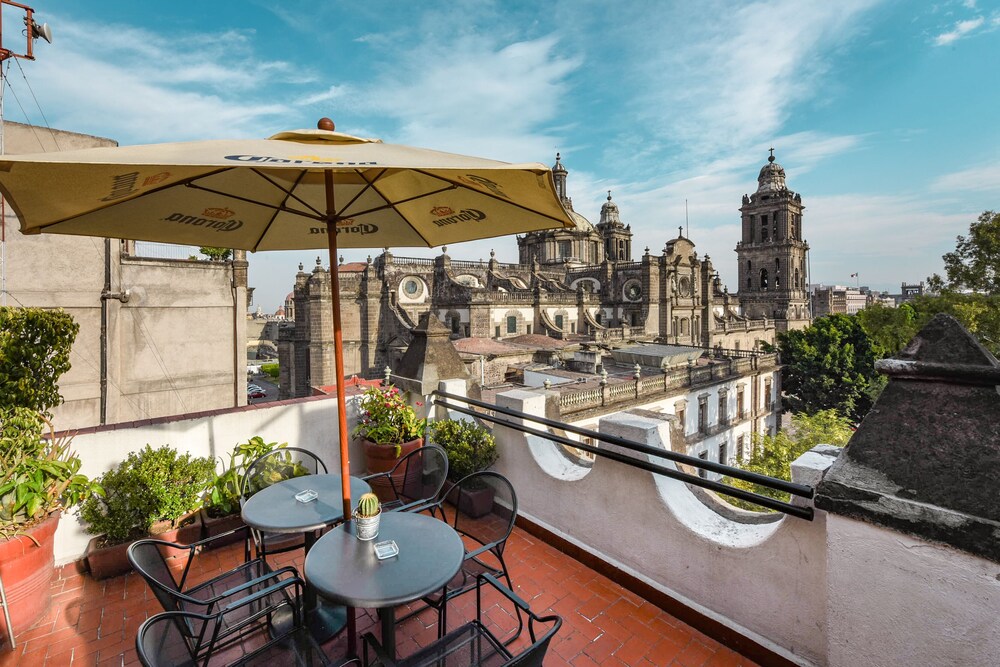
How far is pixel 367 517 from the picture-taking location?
7.55 ft

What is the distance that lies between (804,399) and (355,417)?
3659 cm

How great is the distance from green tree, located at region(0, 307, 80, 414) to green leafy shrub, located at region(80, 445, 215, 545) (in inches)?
33.3

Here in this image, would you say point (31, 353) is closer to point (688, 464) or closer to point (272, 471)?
point (272, 471)

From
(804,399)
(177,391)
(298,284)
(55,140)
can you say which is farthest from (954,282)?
(298,284)

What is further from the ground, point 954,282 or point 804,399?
point 954,282

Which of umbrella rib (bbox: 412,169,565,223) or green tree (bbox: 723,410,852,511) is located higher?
umbrella rib (bbox: 412,169,565,223)

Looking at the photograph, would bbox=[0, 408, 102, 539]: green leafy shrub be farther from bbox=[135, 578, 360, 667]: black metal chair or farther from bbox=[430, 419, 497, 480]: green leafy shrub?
bbox=[430, 419, 497, 480]: green leafy shrub

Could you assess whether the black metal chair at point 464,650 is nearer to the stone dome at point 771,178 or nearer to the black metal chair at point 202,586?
the black metal chair at point 202,586

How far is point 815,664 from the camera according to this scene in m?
2.40

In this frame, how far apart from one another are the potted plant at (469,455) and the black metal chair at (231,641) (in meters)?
1.73

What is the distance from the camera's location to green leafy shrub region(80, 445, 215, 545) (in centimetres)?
354

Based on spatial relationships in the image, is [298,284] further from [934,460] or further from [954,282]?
[954,282]

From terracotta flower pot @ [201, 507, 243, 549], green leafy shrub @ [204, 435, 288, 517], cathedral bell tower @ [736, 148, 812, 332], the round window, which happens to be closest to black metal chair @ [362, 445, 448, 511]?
green leafy shrub @ [204, 435, 288, 517]

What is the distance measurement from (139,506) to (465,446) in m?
2.66
